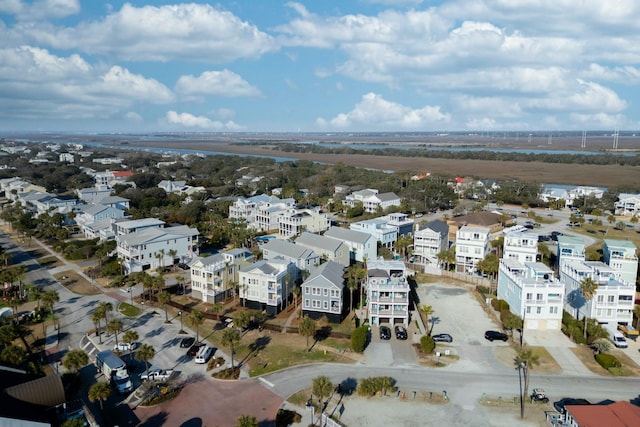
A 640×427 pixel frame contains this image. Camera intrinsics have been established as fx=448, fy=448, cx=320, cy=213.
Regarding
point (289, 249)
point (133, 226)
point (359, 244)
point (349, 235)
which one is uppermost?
point (133, 226)

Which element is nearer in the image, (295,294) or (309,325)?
(309,325)

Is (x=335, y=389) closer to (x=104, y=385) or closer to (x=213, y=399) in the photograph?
(x=213, y=399)

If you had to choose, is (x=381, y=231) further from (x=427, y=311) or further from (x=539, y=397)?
(x=539, y=397)

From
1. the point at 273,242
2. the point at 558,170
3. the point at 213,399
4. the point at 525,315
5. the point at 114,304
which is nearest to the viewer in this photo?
the point at 213,399

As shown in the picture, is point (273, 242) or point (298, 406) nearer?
point (298, 406)

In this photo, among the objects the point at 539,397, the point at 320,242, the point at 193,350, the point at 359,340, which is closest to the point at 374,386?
the point at 359,340

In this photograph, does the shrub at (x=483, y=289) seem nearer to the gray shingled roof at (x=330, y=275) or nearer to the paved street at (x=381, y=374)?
the paved street at (x=381, y=374)

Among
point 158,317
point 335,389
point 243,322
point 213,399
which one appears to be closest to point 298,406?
point 335,389
